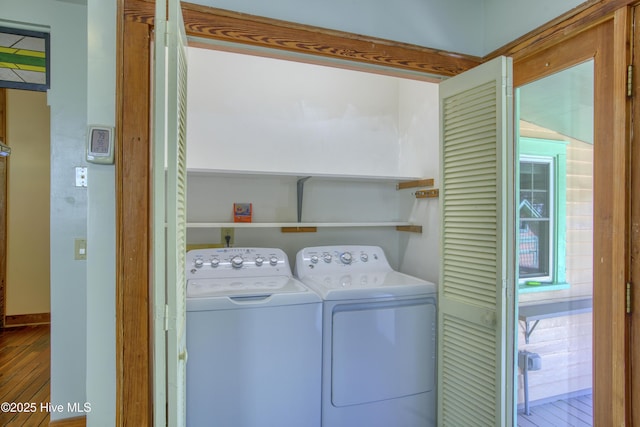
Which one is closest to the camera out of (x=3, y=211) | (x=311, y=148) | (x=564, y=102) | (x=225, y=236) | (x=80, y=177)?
(x=564, y=102)

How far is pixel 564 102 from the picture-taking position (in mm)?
1548

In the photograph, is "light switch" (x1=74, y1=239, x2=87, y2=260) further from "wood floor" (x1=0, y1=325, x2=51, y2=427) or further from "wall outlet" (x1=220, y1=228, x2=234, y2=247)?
"wood floor" (x1=0, y1=325, x2=51, y2=427)

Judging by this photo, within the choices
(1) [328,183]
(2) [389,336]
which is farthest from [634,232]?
(1) [328,183]

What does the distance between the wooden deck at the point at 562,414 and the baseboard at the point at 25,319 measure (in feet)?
15.4

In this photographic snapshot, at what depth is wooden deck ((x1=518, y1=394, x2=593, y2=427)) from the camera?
1.42 m

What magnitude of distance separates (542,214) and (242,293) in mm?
1570

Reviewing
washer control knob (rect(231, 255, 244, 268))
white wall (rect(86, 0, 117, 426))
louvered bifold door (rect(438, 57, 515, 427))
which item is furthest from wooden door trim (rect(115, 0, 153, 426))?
louvered bifold door (rect(438, 57, 515, 427))

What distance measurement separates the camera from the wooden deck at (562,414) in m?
1.42

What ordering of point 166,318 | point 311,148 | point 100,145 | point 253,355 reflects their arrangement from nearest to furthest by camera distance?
point 166,318 < point 100,145 < point 253,355 < point 311,148

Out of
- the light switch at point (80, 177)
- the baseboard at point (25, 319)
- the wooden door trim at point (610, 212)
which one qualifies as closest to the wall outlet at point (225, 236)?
the light switch at point (80, 177)

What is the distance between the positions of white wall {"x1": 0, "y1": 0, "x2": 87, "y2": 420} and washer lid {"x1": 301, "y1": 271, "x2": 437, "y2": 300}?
1.30m

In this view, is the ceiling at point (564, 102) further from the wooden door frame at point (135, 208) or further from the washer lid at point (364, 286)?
the washer lid at point (364, 286)

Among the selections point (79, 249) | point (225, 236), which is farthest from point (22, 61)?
point (225, 236)

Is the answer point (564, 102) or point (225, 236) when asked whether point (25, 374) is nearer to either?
point (225, 236)
